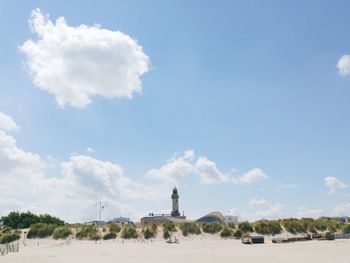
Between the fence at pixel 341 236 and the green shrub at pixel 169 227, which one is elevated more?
the green shrub at pixel 169 227

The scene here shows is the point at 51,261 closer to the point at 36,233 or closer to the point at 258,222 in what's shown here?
the point at 36,233

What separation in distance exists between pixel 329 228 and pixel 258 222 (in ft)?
50.2

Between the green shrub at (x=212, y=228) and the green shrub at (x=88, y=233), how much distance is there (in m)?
17.9

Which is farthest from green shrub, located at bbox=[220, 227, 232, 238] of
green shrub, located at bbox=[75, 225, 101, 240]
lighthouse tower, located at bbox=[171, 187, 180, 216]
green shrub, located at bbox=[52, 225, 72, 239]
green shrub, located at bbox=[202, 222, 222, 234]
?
lighthouse tower, located at bbox=[171, 187, 180, 216]

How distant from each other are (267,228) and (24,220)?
1979 inches

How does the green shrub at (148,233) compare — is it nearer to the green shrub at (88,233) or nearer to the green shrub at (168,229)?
the green shrub at (168,229)

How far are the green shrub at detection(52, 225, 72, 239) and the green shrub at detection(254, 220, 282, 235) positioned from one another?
3185cm

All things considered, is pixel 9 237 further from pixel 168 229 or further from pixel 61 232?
pixel 168 229

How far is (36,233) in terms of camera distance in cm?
7850

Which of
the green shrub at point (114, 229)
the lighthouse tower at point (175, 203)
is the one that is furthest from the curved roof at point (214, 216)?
the green shrub at point (114, 229)

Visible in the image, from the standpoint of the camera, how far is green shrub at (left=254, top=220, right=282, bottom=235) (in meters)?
75.9

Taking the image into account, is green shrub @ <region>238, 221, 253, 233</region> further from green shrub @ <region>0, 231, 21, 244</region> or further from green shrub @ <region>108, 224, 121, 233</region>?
green shrub @ <region>0, 231, 21, 244</region>

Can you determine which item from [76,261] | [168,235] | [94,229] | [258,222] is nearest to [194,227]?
[168,235]

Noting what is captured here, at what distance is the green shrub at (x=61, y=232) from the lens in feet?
248
